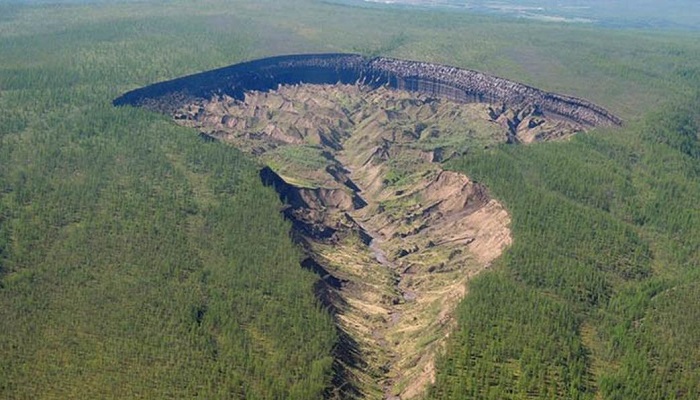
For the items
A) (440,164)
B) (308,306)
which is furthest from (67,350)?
(440,164)

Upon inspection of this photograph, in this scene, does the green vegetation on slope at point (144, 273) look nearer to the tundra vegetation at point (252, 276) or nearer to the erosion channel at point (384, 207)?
the tundra vegetation at point (252, 276)

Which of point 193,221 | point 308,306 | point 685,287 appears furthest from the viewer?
point 193,221

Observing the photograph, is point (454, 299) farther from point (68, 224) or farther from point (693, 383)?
point (68, 224)

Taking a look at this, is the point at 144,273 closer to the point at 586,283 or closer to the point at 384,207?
the point at 586,283

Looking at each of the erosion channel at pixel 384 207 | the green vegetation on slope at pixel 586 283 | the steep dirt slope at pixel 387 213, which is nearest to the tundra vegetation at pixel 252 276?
the green vegetation on slope at pixel 586 283

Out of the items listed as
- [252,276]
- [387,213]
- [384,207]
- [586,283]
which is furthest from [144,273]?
[384,207]

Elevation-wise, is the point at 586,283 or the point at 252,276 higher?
the point at 252,276

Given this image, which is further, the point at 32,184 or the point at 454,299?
the point at 32,184
